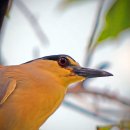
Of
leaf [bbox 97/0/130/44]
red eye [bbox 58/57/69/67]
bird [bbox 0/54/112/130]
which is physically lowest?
bird [bbox 0/54/112/130]

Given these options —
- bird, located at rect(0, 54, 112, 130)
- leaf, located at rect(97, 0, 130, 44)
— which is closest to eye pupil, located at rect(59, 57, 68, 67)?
bird, located at rect(0, 54, 112, 130)

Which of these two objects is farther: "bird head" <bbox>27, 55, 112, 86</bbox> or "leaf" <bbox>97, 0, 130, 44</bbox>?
"bird head" <bbox>27, 55, 112, 86</bbox>

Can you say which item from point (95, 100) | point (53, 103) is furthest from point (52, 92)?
point (95, 100)

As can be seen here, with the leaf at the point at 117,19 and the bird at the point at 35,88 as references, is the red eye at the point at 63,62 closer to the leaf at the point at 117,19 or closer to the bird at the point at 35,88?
the bird at the point at 35,88

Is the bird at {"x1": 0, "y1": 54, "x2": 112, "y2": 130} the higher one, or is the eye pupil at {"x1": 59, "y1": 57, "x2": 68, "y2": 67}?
the eye pupil at {"x1": 59, "y1": 57, "x2": 68, "y2": 67}

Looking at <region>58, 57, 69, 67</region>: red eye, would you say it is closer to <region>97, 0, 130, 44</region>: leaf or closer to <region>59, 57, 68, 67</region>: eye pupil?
<region>59, 57, 68, 67</region>: eye pupil

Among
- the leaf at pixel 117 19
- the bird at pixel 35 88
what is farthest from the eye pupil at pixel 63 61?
the leaf at pixel 117 19

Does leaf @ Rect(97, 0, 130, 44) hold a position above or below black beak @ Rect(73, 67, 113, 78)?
above

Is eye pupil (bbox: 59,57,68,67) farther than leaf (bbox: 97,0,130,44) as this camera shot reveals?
Yes
